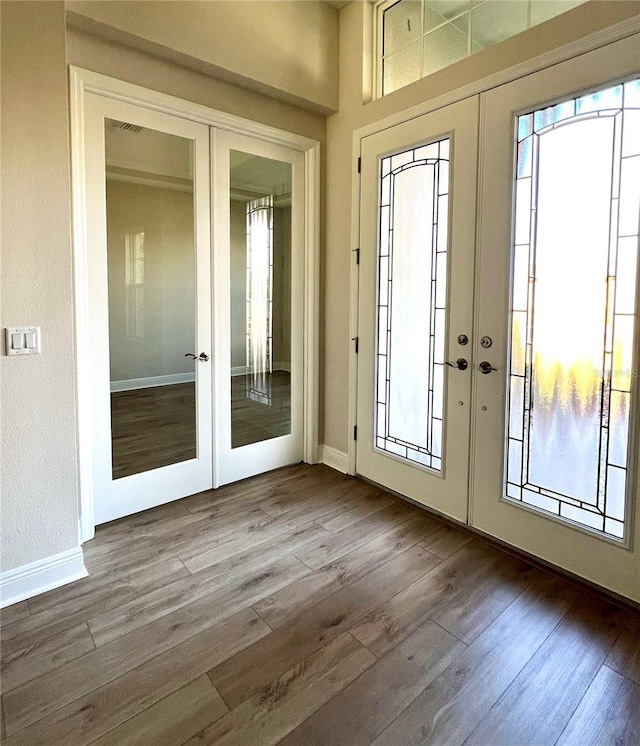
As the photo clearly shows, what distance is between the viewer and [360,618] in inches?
77.7

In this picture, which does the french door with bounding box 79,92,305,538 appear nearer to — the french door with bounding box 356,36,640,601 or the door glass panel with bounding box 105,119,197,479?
the door glass panel with bounding box 105,119,197,479

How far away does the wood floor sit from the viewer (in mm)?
1477

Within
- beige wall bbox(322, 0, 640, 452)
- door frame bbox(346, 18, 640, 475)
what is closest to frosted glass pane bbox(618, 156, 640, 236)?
door frame bbox(346, 18, 640, 475)

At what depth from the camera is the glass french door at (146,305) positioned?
8.63 ft

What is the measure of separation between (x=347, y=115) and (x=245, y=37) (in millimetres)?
849

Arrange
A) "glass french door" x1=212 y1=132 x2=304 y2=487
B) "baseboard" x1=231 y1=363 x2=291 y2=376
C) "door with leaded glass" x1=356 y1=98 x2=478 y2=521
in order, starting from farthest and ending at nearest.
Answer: "baseboard" x1=231 y1=363 x2=291 y2=376
"glass french door" x1=212 y1=132 x2=304 y2=487
"door with leaded glass" x1=356 y1=98 x2=478 y2=521

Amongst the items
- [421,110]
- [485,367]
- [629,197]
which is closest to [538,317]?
[485,367]

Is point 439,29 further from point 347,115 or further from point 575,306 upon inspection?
point 575,306

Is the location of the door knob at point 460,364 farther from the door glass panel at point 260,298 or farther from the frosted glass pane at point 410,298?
the door glass panel at point 260,298

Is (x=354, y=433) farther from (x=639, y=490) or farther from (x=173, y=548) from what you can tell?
(x=639, y=490)

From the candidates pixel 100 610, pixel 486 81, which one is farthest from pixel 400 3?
pixel 100 610

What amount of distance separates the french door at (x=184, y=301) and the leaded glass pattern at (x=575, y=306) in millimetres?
1759

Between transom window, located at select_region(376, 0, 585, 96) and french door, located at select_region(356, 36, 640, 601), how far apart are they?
36 cm

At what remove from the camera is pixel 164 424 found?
3.04m
